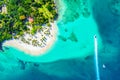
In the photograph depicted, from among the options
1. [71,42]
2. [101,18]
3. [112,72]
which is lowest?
[112,72]

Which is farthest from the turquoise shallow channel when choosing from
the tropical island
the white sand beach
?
the tropical island

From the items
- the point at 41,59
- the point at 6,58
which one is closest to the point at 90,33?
the point at 41,59

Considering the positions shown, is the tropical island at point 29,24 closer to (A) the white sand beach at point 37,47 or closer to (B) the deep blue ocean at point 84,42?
(A) the white sand beach at point 37,47

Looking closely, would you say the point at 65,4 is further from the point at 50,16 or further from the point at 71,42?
the point at 71,42

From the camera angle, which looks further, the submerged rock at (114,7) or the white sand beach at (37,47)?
the white sand beach at (37,47)

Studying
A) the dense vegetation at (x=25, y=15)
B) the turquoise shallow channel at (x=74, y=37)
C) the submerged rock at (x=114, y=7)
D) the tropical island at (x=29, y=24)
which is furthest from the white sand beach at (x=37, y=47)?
the submerged rock at (x=114, y=7)

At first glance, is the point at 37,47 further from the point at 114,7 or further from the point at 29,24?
the point at 114,7
